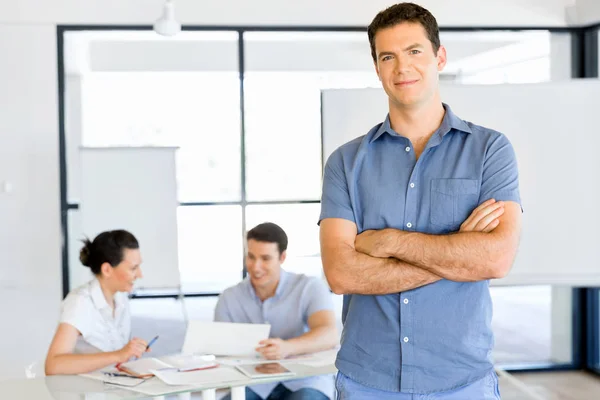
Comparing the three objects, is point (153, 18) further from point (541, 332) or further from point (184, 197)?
point (541, 332)

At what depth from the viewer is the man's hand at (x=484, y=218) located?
182 cm

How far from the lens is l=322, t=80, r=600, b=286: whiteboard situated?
181 inches

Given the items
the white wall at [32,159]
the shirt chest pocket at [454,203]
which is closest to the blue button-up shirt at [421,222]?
the shirt chest pocket at [454,203]

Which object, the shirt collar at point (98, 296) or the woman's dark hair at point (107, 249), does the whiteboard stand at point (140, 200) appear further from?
the shirt collar at point (98, 296)

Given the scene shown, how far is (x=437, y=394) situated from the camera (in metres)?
1.75

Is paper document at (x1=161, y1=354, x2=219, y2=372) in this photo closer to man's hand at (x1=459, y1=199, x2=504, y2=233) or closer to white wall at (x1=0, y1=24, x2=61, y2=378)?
man's hand at (x1=459, y1=199, x2=504, y2=233)

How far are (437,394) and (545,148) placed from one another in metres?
3.26

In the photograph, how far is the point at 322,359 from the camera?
2.92 m

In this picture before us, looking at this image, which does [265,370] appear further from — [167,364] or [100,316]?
[100,316]

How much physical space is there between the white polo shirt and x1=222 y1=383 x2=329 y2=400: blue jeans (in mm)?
560

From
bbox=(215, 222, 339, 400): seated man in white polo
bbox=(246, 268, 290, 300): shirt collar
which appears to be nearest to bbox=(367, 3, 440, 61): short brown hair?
bbox=(215, 222, 339, 400): seated man in white polo

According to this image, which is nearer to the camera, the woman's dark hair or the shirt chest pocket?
the shirt chest pocket

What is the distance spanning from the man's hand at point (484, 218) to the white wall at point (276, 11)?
3.59 meters

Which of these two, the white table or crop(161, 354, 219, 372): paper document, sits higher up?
crop(161, 354, 219, 372): paper document
